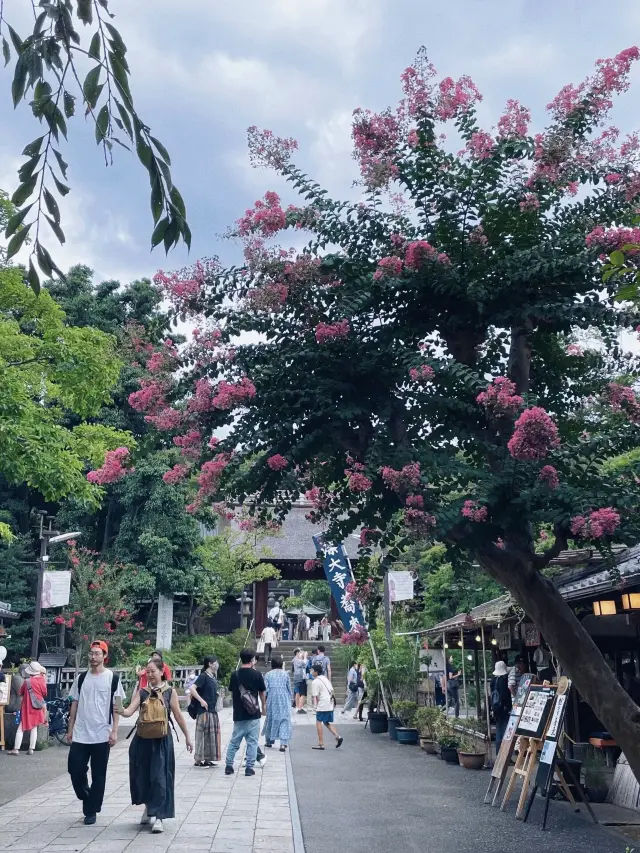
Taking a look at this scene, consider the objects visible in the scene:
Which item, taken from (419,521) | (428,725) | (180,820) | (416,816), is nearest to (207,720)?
(180,820)

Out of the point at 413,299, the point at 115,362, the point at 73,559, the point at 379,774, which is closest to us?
the point at 413,299

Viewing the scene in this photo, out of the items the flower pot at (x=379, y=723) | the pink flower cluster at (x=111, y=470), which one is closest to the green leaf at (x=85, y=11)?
the pink flower cluster at (x=111, y=470)

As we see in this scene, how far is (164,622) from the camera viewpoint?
3297 cm

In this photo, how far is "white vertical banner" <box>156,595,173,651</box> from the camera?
32.8 metres

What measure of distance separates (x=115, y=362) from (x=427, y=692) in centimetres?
1001

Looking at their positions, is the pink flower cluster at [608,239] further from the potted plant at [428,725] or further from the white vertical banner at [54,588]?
the white vertical banner at [54,588]

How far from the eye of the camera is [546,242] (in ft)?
25.4

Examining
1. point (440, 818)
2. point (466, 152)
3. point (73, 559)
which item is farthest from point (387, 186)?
point (73, 559)

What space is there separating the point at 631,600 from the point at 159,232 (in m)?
7.88

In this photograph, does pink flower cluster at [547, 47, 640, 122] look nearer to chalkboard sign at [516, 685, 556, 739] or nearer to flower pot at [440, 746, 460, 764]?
chalkboard sign at [516, 685, 556, 739]

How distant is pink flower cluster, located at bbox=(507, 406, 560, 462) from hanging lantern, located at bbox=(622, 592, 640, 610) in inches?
156

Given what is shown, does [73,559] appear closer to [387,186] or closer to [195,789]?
[195,789]

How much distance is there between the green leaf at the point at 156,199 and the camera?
3303 millimetres

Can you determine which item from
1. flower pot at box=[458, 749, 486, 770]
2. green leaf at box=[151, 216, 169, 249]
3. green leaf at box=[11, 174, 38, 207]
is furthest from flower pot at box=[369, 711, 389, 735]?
green leaf at box=[11, 174, 38, 207]
